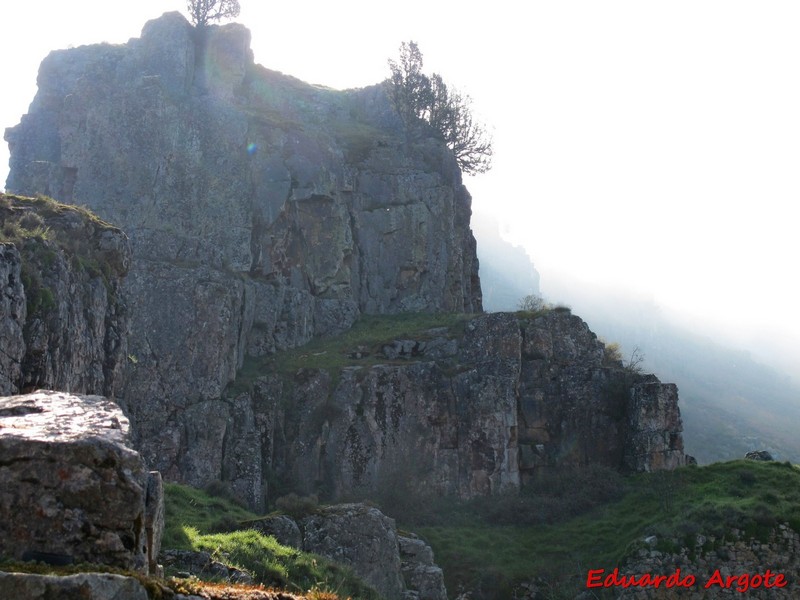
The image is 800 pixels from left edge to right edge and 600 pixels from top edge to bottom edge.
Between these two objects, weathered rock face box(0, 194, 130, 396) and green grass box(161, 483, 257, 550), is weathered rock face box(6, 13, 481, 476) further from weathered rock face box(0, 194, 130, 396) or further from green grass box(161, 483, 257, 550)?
weathered rock face box(0, 194, 130, 396)

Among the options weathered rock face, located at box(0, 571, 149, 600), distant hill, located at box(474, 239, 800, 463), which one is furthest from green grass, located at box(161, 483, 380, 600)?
distant hill, located at box(474, 239, 800, 463)

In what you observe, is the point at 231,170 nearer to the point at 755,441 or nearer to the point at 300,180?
the point at 300,180

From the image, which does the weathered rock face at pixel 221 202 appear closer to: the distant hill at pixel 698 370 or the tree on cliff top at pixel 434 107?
the tree on cliff top at pixel 434 107

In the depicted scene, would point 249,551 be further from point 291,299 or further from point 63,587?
point 291,299

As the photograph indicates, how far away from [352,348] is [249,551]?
29.1 meters

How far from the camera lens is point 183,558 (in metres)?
17.0

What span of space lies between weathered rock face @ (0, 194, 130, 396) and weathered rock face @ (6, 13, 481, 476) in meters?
18.1

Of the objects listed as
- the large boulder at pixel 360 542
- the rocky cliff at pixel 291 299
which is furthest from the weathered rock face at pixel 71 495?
the rocky cliff at pixel 291 299

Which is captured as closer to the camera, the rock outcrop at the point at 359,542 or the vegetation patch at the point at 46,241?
the vegetation patch at the point at 46,241

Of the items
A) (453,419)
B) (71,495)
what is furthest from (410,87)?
(71,495)

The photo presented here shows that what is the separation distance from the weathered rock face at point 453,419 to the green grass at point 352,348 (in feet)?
2.02

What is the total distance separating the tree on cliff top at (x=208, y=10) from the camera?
2475 inches

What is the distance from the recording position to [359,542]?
27203mm

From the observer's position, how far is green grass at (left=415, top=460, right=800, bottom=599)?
3634 centimetres
